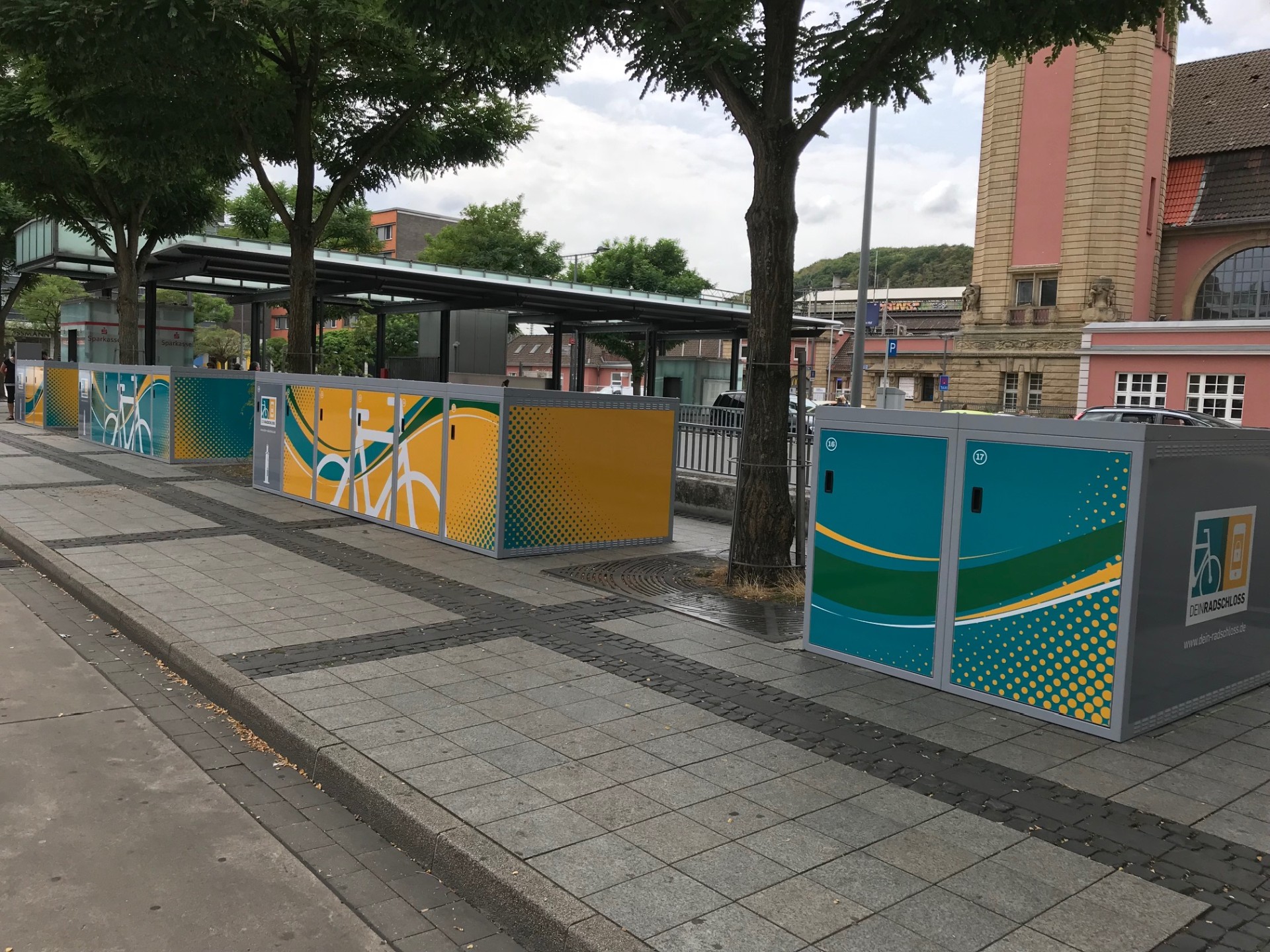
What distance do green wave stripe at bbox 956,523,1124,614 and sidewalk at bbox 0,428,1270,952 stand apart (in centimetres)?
64

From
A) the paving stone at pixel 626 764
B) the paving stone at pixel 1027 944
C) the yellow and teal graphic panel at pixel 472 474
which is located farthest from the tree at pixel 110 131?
the paving stone at pixel 1027 944

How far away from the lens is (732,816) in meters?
4.28

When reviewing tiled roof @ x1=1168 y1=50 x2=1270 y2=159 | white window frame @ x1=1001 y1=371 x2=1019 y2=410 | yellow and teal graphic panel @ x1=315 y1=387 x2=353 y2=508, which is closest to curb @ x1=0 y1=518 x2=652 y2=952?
yellow and teal graphic panel @ x1=315 y1=387 x2=353 y2=508

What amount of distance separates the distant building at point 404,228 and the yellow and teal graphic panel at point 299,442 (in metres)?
83.6

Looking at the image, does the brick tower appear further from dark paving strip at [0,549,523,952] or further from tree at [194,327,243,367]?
tree at [194,327,243,367]

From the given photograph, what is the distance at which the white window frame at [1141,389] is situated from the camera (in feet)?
136

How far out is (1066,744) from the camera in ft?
17.4

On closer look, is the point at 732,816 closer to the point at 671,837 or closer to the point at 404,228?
the point at 671,837

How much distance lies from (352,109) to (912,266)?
394 ft

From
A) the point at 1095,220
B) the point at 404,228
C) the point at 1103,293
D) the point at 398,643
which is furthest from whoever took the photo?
the point at 404,228

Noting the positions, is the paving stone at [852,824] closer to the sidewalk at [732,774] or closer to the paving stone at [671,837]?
the sidewalk at [732,774]

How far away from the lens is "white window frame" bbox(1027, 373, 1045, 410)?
49531 millimetres

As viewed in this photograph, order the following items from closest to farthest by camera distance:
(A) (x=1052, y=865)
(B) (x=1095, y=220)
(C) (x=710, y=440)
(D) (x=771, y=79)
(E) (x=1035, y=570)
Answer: (A) (x=1052, y=865) → (E) (x=1035, y=570) → (D) (x=771, y=79) → (C) (x=710, y=440) → (B) (x=1095, y=220)

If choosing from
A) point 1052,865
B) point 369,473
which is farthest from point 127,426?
point 1052,865
